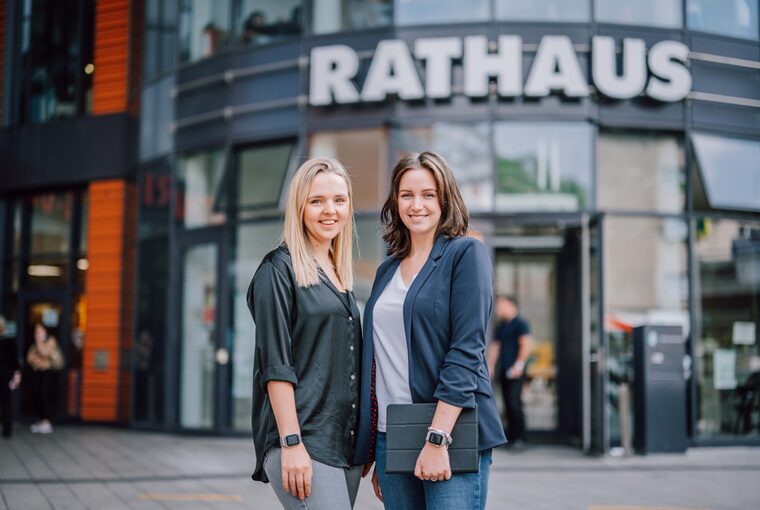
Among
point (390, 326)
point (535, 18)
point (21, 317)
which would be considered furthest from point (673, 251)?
point (21, 317)

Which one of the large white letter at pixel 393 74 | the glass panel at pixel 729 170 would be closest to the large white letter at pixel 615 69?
the glass panel at pixel 729 170

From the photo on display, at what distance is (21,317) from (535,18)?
1029cm

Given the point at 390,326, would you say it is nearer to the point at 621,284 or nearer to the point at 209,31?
the point at 621,284

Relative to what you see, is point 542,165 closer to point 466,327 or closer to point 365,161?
point 365,161

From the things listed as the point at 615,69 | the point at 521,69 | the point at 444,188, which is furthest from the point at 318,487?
the point at 615,69

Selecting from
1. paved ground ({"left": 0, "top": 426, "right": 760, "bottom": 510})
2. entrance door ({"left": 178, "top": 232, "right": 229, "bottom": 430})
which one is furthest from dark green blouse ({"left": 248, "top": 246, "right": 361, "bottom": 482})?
entrance door ({"left": 178, "top": 232, "right": 229, "bottom": 430})

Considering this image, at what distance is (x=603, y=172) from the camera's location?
11359 mm

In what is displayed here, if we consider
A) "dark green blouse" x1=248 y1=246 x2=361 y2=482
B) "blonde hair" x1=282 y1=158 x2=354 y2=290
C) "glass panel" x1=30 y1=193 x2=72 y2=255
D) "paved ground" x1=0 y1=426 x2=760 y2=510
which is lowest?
"paved ground" x1=0 y1=426 x2=760 y2=510

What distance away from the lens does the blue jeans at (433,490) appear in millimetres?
3064

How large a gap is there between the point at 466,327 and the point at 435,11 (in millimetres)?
8963

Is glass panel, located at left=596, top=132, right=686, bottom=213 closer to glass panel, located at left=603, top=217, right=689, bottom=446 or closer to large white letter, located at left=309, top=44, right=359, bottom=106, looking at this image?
glass panel, located at left=603, top=217, right=689, bottom=446

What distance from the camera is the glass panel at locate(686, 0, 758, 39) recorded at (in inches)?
461

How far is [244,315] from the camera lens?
40.1ft

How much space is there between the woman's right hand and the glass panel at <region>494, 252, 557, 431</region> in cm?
919
